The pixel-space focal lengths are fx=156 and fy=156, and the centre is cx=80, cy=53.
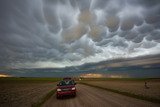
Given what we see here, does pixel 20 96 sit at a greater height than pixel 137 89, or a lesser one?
greater

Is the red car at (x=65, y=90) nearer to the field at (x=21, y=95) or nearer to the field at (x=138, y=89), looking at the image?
the field at (x=21, y=95)

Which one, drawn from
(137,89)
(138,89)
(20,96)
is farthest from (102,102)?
(138,89)

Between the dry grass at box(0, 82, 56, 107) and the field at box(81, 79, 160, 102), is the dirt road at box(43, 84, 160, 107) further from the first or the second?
the dry grass at box(0, 82, 56, 107)

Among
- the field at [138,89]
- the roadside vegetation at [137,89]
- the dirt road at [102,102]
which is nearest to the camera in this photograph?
the dirt road at [102,102]

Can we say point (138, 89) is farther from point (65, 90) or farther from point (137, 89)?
point (65, 90)

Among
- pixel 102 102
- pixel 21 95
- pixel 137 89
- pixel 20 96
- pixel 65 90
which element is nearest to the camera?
pixel 102 102

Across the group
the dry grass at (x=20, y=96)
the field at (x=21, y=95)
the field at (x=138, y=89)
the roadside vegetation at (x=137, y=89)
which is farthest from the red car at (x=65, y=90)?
the field at (x=138, y=89)

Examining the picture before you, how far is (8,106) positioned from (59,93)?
623cm

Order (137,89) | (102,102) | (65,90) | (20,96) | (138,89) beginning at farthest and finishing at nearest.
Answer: (138,89)
(137,89)
(20,96)
(65,90)
(102,102)

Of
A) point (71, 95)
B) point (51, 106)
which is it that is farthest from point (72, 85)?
point (51, 106)

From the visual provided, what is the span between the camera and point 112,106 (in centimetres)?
1164

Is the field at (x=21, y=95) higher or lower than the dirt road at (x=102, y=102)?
higher

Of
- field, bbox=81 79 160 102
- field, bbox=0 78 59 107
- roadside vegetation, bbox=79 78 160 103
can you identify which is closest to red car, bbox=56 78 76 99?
field, bbox=0 78 59 107

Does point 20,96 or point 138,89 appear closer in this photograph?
point 20,96
